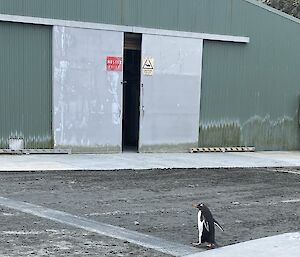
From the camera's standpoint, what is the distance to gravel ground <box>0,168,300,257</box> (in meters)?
6.60

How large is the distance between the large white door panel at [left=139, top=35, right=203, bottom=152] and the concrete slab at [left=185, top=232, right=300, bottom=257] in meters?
10.5

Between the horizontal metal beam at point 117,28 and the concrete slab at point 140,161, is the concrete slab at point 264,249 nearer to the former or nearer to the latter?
the concrete slab at point 140,161

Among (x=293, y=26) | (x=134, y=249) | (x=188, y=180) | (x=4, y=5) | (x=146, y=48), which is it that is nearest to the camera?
(x=134, y=249)

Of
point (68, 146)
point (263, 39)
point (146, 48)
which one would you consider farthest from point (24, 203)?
point (263, 39)

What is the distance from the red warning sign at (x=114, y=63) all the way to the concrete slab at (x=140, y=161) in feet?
9.54

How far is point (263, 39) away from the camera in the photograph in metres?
19.8

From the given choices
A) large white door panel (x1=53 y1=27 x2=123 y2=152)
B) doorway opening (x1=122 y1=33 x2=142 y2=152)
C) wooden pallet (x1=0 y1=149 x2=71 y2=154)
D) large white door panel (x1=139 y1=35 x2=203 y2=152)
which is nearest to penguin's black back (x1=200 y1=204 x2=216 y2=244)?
wooden pallet (x1=0 y1=149 x2=71 y2=154)

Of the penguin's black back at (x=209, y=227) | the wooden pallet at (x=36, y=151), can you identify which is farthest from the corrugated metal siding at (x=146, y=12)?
the penguin's black back at (x=209, y=227)

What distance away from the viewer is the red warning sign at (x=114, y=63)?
16541 mm

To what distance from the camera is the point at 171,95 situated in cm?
1778

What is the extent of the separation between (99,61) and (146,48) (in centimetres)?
186

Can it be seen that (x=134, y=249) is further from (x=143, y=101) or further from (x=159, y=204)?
(x=143, y=101)

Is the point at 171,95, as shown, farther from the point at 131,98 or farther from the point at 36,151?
the point at 36,151

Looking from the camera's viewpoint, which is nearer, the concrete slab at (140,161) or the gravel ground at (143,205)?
the gravel ground at (143,205)
